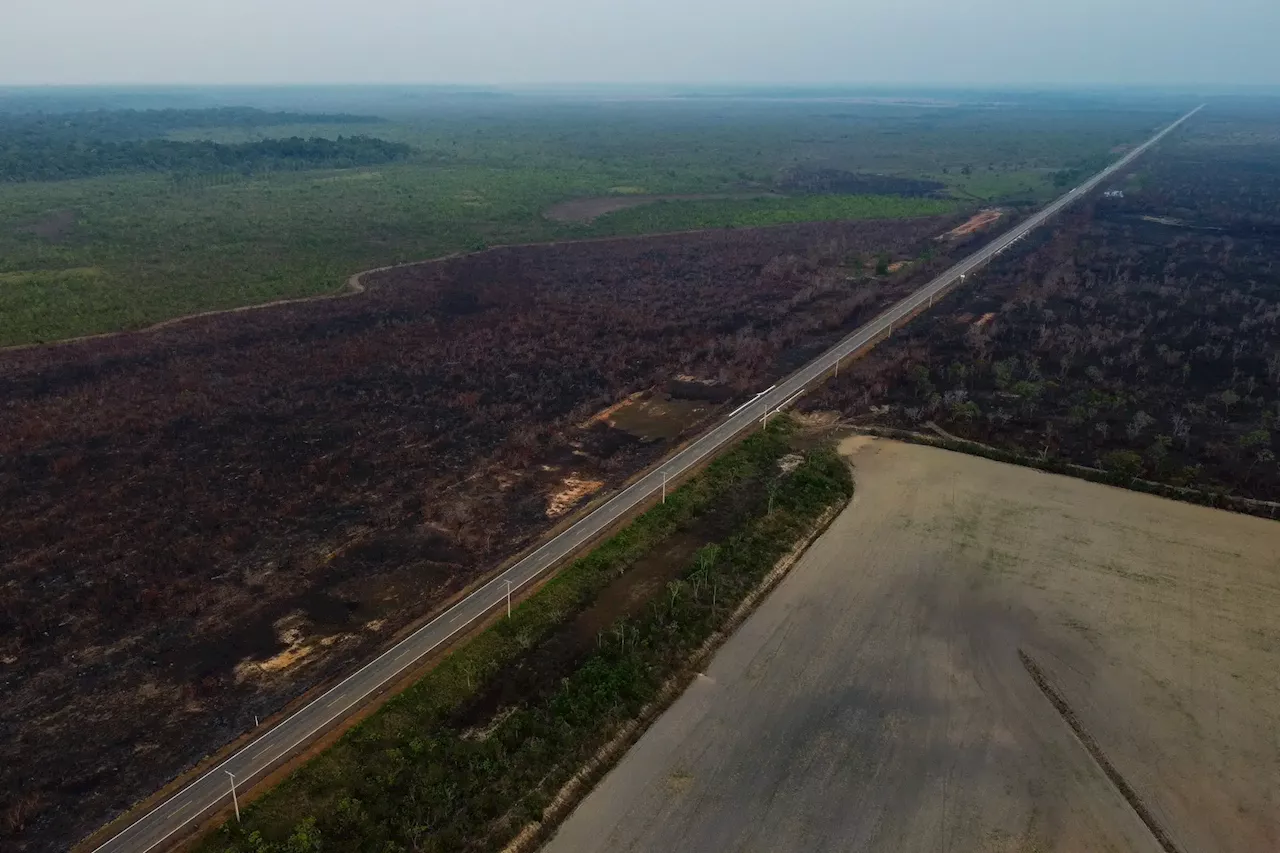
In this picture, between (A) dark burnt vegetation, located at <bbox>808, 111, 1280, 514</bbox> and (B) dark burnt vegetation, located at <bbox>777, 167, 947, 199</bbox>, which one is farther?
(B) dark burnt vegetation, located at <bbox>777, 167, 947, 199</bbox>

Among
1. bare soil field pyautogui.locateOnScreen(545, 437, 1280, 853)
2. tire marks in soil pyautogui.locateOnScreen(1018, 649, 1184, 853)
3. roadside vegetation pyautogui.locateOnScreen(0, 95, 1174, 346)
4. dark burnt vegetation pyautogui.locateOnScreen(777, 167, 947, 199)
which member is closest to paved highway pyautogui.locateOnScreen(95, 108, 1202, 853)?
bare soil field pyautogui.locateOnScreen(545, 437, 1280, 853)

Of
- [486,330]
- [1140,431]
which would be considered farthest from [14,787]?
[1140,431]

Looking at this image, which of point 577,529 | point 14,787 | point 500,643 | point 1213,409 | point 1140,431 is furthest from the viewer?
point 1213,409

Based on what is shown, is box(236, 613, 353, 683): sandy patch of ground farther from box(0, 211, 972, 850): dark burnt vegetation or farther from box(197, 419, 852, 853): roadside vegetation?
box(197, 419, 852, 853): roadside vegetation

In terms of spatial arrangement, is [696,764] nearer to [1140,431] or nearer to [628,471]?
[628,471]

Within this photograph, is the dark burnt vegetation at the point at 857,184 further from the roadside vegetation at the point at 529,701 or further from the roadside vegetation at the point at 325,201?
the roadside vegetation at the point at 529,701

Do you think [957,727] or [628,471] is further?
[628,471]

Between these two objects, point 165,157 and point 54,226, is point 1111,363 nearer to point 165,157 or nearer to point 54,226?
point 54,226
